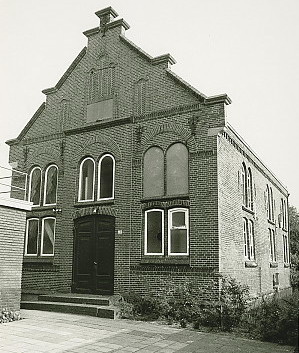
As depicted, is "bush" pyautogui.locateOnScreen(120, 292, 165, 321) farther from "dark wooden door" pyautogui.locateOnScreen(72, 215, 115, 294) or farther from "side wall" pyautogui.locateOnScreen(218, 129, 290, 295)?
"side wall" pyautogui.locateOnScreen(218, 129, 290, 295)

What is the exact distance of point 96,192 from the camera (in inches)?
639

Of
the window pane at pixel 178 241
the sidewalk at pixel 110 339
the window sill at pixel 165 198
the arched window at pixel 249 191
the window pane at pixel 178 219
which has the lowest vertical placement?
the sidewalk at pixel 110 339

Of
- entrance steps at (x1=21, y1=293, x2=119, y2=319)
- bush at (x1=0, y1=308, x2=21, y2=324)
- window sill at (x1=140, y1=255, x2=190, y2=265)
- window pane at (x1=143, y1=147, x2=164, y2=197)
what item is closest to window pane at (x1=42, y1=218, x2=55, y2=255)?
entrance steps at (x1=21, y1=293, x2=119, y2=319)

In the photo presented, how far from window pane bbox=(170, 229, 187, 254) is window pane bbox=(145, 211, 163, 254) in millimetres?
472

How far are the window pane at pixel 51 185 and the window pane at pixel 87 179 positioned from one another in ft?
4.94

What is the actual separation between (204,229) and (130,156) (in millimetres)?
4204

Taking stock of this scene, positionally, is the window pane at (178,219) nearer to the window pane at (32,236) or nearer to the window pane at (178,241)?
the window pane at (178,241)

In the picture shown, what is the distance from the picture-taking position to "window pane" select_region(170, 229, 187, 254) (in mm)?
14086

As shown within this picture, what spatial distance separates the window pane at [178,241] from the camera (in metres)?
14.1

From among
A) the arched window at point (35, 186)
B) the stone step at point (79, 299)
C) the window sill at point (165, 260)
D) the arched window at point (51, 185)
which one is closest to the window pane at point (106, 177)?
the arched window at point (51, 185)

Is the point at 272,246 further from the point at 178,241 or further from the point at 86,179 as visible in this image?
the point at 86,179

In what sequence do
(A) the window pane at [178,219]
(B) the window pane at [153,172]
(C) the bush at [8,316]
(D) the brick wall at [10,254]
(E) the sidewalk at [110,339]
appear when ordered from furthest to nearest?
(B) the window pane at [153,172] < (A) the window pane at [178,219] < (D) the brick wall at [10,254] < (C) the bush at [8,316] < (E) the sidewalk at [110,339]

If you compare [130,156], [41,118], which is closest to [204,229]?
[130,156]

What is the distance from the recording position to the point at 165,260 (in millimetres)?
14039
